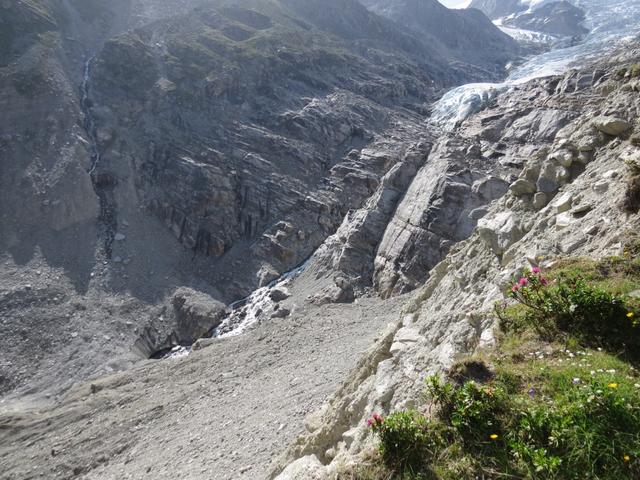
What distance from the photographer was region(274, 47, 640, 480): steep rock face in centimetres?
741

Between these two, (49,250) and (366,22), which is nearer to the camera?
(49,250)

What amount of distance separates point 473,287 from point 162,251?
4132cm

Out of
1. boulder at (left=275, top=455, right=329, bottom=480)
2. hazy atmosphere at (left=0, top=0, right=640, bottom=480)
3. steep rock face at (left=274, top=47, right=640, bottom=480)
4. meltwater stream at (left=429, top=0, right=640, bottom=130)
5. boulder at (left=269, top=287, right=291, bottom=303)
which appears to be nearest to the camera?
hazy atmosphere at (left=0, top=0, right=640, bottom=480)

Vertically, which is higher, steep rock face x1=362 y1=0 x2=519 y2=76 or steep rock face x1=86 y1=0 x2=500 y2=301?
steep rock face x1=362 y1=0 x2=519 y2=76

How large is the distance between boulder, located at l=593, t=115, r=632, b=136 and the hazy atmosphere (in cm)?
7

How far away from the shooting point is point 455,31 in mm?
147375

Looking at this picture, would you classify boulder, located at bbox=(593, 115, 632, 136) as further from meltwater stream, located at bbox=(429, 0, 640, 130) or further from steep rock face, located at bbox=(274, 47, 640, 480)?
meltwater stream, located at bbox=(429, 0, 640, 130)

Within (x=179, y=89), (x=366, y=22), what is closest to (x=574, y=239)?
(x=179, y=89)

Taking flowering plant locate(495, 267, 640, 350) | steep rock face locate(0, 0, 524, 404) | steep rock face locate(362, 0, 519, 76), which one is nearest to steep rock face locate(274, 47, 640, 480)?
flowering plant locate(495, 267, 640, 350)

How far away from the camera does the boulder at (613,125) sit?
1011 cm

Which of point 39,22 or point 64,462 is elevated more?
point 39,22

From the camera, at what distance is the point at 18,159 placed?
152ft

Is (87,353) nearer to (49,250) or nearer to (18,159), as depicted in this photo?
(49,250)

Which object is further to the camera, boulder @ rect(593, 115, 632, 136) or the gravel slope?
the gravel slope
